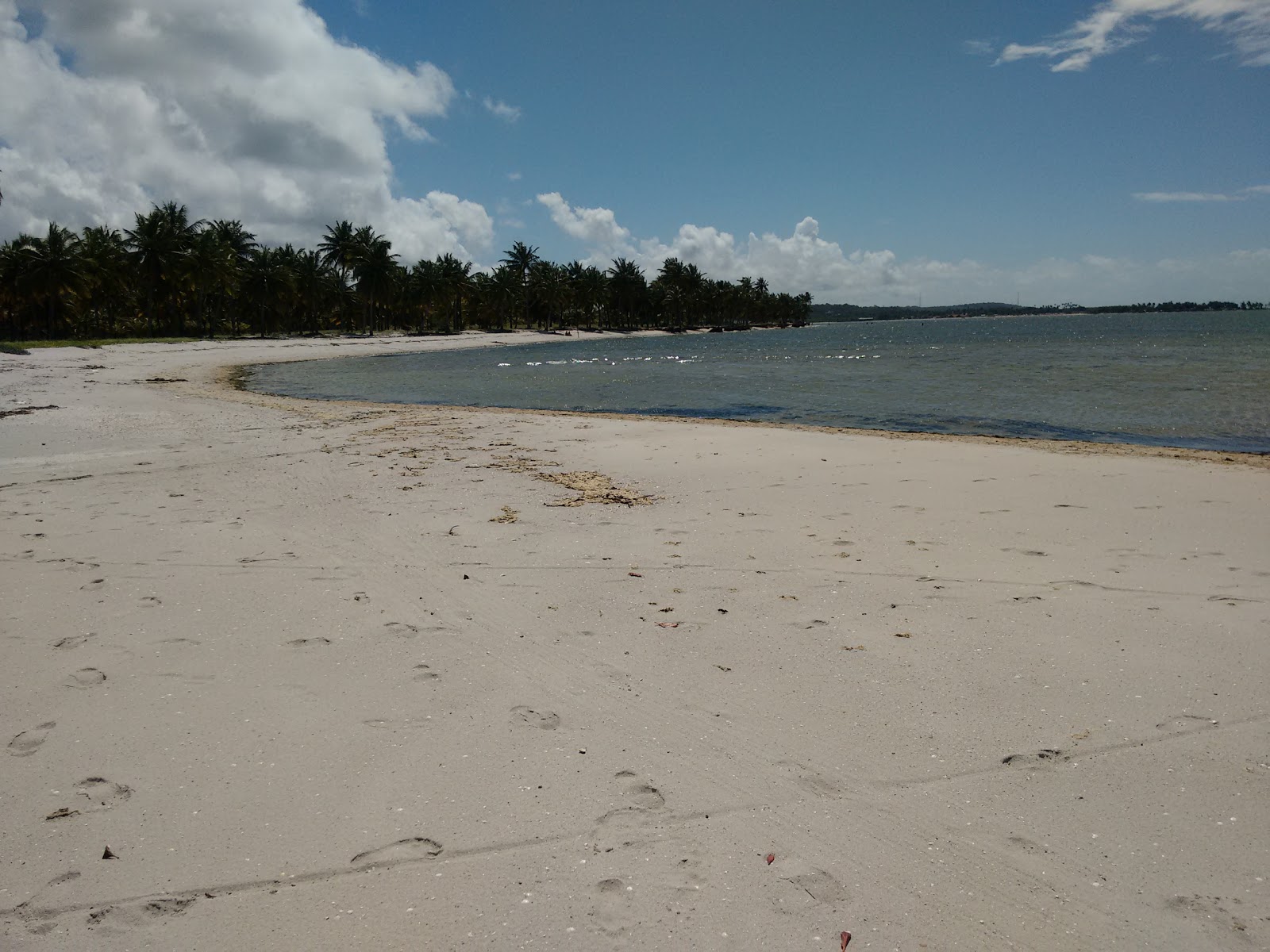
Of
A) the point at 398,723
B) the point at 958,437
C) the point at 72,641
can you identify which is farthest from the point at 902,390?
the point at 72,641

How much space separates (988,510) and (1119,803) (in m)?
5.27

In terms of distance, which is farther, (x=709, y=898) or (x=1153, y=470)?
(x=1153, y=470)

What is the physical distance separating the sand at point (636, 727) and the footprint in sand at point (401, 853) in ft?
0.04

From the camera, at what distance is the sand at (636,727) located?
8.61 ft

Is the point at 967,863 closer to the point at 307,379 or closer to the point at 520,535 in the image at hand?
the point at 520,535

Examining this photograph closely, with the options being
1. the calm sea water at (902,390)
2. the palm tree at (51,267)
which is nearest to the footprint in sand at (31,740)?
the calm sea water at (902,390)

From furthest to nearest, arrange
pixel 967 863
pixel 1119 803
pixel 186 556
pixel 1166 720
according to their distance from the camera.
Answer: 1. pixel 186 556
2. pixel 1166 720
3. pixel 1119 803
4. pixel 967 863

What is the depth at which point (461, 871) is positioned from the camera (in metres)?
2.77

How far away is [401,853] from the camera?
9.39ft

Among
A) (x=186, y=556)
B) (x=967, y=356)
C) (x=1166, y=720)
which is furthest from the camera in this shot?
(x=967, y=356)

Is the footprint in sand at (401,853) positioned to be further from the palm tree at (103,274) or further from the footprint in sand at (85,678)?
the palm tree at (103,274)

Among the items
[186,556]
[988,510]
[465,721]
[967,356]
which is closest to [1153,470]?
[988,510]

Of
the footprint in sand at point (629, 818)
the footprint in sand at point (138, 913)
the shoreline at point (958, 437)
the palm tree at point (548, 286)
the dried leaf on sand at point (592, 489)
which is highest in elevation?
the palm tree at point (548, 286)

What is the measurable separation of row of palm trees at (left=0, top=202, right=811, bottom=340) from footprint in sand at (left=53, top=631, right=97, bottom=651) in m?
64.9
